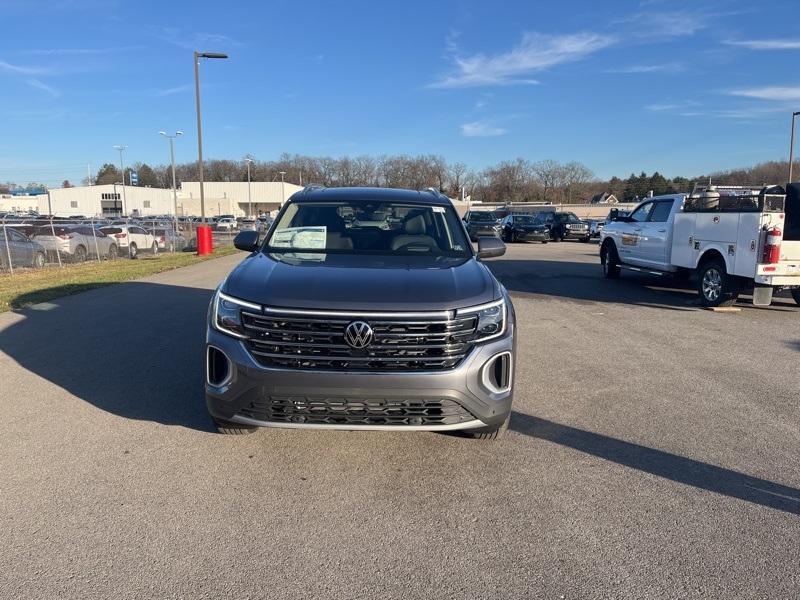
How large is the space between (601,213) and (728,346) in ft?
215

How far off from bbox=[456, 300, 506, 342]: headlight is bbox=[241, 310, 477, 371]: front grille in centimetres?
15

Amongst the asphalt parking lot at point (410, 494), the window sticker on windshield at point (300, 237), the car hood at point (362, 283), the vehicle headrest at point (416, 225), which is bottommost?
the asphalt parking lot at point (410, 494)

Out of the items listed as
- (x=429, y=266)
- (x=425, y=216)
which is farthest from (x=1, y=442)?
(x=425, y=216)

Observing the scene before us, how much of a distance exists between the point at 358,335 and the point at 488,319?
0.85 meters

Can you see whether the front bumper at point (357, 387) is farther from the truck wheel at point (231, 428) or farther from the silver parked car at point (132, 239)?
the silver parked car at point (132, 239)

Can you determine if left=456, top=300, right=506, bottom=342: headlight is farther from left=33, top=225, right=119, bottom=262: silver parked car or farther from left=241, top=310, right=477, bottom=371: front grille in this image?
left=33, top=225, right=119, bottom=262: silver parked car

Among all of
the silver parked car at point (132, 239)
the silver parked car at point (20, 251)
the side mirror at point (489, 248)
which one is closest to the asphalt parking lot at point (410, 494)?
the side mirror at point (489, 248)

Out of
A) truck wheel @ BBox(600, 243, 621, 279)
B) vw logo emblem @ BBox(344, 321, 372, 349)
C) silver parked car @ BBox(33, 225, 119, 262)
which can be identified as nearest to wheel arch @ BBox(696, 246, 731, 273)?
truck wheel @ BBox(600, 243, 621, 279)

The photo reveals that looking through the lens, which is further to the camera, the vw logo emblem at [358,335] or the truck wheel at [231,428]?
the truck wheel at [231,428]

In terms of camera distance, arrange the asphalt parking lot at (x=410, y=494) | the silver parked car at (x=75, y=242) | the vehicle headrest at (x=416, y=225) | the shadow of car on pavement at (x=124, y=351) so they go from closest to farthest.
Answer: the asphalt parking lot at (x=410, y=494), the shadow of car on pavement at (x=124, y=351), the vehicle headrest at (x=416, y=225), the silver parked car at (x=75, y=242)

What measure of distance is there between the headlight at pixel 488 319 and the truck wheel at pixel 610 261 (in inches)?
466

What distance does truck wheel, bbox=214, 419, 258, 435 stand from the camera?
420 centimetres

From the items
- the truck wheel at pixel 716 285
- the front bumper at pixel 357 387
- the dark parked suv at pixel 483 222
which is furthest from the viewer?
the dark parked suv at pixel 483 222

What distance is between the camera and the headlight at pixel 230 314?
3.85 meters
